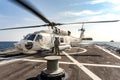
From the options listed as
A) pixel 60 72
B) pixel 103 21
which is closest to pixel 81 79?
pixel 60 72

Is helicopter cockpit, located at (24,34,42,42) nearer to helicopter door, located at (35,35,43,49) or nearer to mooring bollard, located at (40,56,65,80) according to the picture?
helicopter door, located at (35,35,43,49)

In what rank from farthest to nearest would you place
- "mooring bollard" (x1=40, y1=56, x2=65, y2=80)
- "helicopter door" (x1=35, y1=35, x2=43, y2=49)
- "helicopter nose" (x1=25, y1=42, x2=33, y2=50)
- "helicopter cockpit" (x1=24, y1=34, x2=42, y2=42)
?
"helicopter cockpit" (x1=24, y1=34, x2=42, y2=42), "helicopter door" (x1=35, y1=35, x2=43, y2=49), "helicopter nose" (x1=25, y1=42, x2=33, y2=50), "mooring bollard" (x1=40, y1=56, x2=65, y2=80)

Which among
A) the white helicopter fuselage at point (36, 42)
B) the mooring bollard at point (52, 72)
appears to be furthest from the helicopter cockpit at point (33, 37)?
the mooring bollard at point (52, 72)

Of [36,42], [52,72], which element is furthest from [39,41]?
[52,72]

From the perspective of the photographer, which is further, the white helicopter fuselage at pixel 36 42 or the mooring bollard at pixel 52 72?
the white helicopter fuselage at pixel 36 42

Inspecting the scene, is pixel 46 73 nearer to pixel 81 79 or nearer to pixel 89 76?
pixel 81 79

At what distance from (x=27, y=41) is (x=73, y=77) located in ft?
29.0

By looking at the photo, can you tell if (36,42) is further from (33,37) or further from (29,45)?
(29,45)

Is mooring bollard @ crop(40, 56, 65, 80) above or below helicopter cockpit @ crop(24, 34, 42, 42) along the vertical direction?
below

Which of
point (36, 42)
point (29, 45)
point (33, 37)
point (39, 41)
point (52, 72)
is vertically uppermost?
point (33, 37)

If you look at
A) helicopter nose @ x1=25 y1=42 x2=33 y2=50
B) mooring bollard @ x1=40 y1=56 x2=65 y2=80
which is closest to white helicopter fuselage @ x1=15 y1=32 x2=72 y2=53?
helicopter nose @ x1=25 y1=42 x2=33 y2=50

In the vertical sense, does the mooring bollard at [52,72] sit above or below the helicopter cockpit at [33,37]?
below

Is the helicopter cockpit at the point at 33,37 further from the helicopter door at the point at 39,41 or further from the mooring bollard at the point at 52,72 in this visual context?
the mooring bollard at the point at 52,72

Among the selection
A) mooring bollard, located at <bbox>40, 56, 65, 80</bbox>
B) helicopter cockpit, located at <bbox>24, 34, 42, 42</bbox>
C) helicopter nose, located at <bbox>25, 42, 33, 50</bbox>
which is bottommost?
mooring bollard, located at <bbox>40, 56, 65, 80</bbox>
